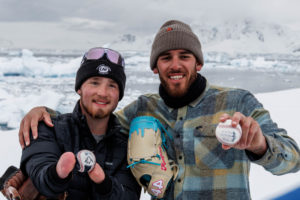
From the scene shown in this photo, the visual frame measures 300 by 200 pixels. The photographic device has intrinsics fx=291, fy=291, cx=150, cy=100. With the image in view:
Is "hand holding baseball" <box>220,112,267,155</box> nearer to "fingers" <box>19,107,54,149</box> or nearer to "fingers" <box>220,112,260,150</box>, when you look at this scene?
"fingers" <box>220,112,260,150</box>

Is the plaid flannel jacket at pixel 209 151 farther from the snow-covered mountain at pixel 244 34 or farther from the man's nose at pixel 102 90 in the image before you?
the snow-covered mountain at pixel 244 34

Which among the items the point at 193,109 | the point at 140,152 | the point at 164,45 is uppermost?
the point at 164,45

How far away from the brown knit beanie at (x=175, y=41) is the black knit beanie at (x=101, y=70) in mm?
240

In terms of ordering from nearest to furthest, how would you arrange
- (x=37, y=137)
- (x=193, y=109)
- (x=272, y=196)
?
(x=37, y=137) < (x=193, y=109) < (x=272, y=196)

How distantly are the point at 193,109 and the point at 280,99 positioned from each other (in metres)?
4.34

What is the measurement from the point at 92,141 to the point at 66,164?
0.51m

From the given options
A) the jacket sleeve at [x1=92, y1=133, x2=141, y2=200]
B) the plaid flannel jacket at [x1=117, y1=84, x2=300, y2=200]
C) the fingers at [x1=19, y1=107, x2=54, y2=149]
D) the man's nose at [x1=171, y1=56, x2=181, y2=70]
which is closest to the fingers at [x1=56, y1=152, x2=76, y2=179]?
the jacket sleeve at [x1=92, y1=133, x2=141, y2=200]

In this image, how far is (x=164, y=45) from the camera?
5.60ft

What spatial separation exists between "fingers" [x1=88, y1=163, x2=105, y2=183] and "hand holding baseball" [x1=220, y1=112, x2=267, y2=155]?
20.6 inches

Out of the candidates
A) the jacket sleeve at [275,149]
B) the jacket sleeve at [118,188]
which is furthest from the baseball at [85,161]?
the jacket sleeve at [275,149]

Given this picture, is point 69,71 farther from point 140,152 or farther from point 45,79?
point 140,152

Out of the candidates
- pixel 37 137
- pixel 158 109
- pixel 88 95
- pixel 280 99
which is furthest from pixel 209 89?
pixel 280 99

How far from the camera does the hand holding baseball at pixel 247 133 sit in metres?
1.08

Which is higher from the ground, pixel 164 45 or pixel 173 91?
pixel 164 45
